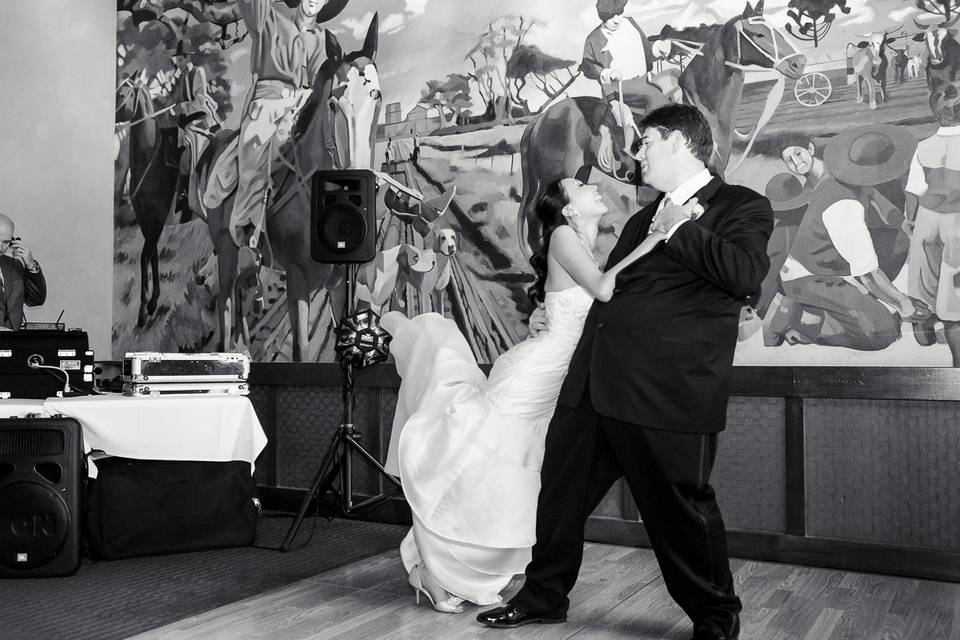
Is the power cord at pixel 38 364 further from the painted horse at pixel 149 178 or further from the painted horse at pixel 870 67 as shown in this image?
the painted horse at pixel 870 67

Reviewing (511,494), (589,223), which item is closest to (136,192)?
(589,223)

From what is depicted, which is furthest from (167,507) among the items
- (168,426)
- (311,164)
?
(311,164)

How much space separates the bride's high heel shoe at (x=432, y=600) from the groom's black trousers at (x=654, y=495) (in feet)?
1.49

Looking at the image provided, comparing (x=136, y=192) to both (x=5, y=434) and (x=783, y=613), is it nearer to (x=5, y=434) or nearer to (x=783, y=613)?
(x=5, y=434)

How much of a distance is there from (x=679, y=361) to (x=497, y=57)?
9.14ft

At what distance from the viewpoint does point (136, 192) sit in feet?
19.8

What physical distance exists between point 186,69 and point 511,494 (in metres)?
4.31

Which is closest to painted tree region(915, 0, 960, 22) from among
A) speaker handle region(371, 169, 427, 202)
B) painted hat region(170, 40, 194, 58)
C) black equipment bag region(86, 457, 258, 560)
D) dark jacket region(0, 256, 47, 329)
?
speaker handle region(371, 169, 427, 202)

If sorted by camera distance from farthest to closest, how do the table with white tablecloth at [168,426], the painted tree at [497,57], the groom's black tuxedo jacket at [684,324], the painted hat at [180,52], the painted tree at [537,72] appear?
the painted hat at [180,52] → the painted tree at [497,57] → the painted tree at [537,72] → the table with white tablecloth at [168,426] → the groom's black tuxedo jacket at [684,324]

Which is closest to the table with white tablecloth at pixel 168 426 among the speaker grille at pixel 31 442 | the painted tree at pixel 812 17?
the speaker grille at pixel 31 442

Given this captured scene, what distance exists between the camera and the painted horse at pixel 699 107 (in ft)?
13.3

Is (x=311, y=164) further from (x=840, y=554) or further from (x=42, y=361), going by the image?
→ (x=840, y=554)

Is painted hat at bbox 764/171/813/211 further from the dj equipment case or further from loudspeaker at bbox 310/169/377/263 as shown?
the dj equipment case

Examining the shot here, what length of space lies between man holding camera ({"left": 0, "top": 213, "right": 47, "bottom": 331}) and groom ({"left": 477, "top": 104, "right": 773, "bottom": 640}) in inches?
147
